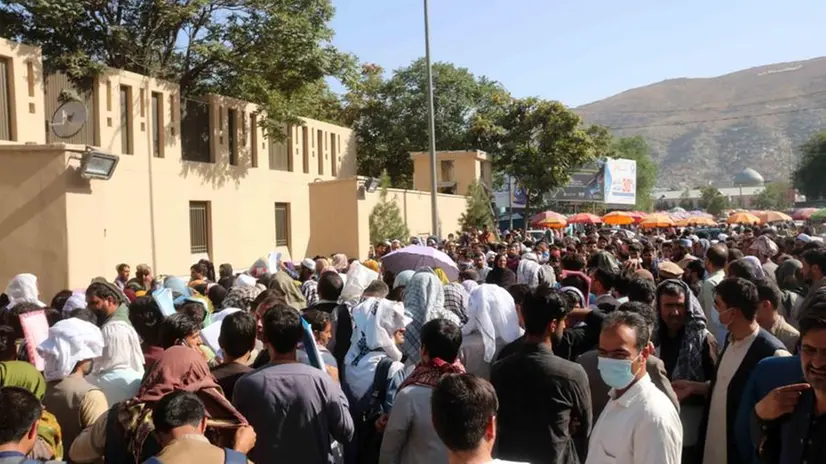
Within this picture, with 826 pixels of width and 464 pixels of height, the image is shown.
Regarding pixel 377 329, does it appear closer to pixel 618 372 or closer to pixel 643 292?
pixel 643 292

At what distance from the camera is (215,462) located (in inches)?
123

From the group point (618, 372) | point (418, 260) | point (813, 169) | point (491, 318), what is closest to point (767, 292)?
point (491, 318)

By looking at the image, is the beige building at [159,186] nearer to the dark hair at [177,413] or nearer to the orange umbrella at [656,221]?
the dark hair at [177,413]

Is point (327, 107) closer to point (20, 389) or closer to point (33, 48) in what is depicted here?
point (33, 48)

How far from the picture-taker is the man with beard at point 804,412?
2.77 metres

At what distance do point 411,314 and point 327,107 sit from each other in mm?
38141

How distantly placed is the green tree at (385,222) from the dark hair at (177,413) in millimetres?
21273

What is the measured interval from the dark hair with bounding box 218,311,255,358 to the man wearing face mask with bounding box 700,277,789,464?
8.92 feet

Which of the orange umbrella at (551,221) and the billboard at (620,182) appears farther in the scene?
the billboard at (620,182)

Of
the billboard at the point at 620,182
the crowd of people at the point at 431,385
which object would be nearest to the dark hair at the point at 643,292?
the crowd of people at the point at 431,385

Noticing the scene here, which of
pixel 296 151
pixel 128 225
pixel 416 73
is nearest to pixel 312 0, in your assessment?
pixel 296 151

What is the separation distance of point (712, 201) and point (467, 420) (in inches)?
5129

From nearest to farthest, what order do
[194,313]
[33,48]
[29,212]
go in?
[194,313], [29,212], [33,48]

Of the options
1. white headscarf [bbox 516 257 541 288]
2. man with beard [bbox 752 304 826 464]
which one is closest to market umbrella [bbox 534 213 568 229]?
white headscarf [bbox 516 257 541 288]
